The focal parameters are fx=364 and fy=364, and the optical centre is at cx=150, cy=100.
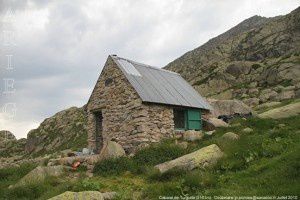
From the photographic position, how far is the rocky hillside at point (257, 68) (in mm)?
38800

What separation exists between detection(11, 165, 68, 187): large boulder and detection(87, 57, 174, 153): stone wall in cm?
455

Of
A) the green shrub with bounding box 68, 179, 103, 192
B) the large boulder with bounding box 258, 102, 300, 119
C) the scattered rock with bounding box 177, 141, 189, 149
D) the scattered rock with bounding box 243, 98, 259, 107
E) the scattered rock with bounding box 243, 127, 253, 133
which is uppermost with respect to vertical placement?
the scattered rock with bounding box 243, 98, 259, 107

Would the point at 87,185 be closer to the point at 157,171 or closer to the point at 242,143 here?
the point at 157,171

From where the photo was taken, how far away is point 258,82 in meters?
43.4

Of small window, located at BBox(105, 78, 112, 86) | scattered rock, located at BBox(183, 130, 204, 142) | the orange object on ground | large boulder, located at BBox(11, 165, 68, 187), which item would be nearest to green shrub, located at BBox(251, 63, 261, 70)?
small window, located at BBox(105, 78, 112, 86)

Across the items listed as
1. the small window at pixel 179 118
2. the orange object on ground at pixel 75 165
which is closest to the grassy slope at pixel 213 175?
the orange object on ground at pixel 75 165

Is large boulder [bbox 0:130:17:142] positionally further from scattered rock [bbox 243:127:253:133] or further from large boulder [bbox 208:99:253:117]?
scattered rock [bbox 243:127:253:133]

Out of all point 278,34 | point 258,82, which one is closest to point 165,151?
point 258,82

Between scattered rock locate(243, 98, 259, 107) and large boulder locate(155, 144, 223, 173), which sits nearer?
large boulder locate(155, 144, 223, 173)

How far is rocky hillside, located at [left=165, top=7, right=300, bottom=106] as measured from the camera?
3880 centimetres

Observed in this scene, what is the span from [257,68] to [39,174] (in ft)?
124

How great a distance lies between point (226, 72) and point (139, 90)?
1209 inches

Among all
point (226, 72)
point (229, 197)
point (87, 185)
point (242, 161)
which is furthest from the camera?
point (226, 72)

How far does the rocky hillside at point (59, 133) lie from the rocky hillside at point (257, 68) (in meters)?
17.4
